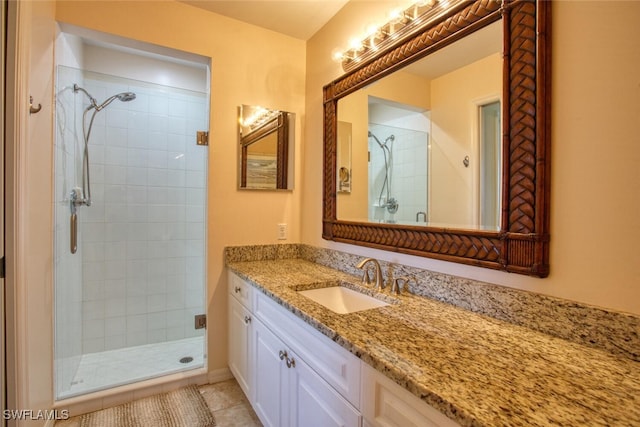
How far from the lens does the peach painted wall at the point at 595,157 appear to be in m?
0.83

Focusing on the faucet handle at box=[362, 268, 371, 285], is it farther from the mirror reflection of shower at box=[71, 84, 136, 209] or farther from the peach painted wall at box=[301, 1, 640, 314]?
the mirror reflection of shower at box=[71, 84, 136, 209]

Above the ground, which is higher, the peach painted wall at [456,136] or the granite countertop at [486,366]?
the peach painted wall at [456,136]

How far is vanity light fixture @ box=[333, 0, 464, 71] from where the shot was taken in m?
1.34

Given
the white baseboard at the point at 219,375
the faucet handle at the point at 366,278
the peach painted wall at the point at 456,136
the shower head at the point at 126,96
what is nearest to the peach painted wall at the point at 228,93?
the white baseboard at the point at 219,375

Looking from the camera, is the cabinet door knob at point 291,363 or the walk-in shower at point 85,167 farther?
the walk-in shower at point 85,167

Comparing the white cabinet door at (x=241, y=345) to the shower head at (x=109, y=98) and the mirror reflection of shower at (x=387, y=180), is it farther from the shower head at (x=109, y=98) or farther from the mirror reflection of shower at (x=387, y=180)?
the shower head at (x=109, y=98)

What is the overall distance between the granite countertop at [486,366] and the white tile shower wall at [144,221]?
170 cm

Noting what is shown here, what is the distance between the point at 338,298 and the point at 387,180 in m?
0.67

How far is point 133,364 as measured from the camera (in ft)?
7.39

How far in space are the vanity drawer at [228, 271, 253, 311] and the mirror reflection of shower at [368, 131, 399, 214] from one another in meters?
0.85

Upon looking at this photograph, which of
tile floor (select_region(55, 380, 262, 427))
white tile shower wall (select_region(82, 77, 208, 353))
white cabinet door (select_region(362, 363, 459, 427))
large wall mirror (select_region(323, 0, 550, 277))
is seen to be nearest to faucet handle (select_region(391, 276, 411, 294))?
large wall mirror (select_region(323, 0, 550, 277))

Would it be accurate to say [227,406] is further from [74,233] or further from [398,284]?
[74,233]

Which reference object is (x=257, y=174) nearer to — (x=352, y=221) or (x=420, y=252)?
(x=352, y=221)

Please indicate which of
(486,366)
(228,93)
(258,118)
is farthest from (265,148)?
(486,366)
